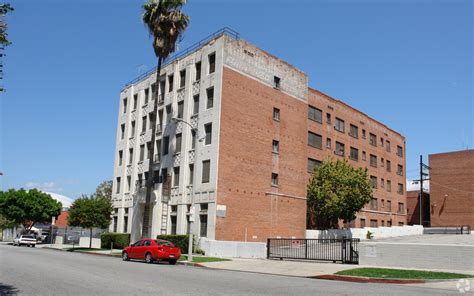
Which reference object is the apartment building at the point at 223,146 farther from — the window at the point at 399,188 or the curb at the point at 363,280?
the window at the point at 399,188

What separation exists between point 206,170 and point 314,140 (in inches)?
694

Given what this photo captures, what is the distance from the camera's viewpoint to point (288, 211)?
4106 centimetres

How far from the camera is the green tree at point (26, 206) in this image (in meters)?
67.5

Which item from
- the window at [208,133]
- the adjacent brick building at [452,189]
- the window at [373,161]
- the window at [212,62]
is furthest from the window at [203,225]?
the adjacent brick building at [452,189]

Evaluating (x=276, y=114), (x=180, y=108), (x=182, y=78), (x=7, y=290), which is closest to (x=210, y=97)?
(x=180, y=108)

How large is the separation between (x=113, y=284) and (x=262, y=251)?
18044 millimetres

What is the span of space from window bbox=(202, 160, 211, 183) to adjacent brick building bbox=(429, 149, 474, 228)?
166 ft

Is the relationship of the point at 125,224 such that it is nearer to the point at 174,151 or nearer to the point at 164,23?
the point at 174,151

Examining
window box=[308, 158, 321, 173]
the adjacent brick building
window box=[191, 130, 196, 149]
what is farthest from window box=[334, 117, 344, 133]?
the adjacent brick building

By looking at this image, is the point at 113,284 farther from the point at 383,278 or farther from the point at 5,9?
the point at 383,278

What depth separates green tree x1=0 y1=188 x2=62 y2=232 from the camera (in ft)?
221

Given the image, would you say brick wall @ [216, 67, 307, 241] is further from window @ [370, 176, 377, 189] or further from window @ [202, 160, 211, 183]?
window @ [370, 176, 377, 189]

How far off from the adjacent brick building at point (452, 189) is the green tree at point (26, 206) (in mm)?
60537

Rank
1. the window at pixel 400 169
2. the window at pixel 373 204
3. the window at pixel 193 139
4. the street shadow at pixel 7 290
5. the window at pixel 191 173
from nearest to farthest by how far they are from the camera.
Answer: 1. the street shadow at pixel 7 290
2. the window at pixel 191 173
3. the window at pixel 193 139
4. the window at pixel 373 204
5. the window at pixel 400 169
